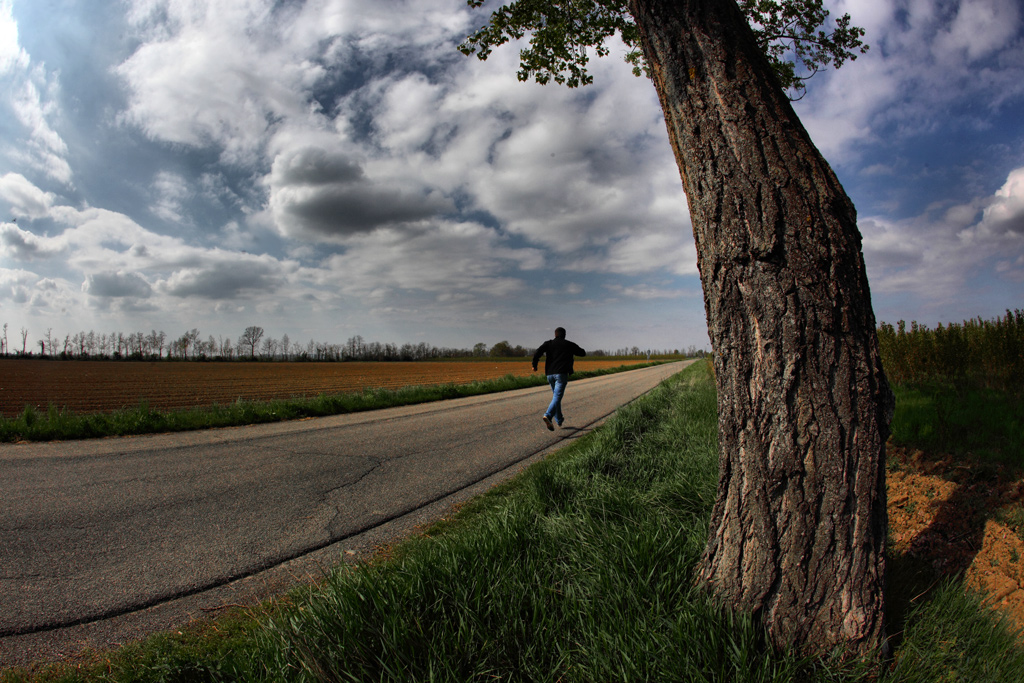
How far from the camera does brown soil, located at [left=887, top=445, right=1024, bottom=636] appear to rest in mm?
2521

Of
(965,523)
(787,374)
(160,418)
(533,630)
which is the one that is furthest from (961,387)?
(160,418)

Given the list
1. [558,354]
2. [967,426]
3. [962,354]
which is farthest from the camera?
[558,354]

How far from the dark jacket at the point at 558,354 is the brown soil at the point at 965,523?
598cm

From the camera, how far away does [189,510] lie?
14.7 ft

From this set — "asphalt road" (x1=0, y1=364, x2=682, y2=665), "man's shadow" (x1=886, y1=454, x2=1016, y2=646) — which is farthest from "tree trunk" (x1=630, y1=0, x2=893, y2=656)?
"asphalt road" (x1=0, y1=364, x2=682, y2=665)

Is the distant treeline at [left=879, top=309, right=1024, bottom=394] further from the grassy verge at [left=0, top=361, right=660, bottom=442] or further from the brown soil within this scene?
the grassy verge at [left=0, top=361, right=660, bottom=442]

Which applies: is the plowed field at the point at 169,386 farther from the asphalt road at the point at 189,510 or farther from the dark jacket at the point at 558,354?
the dark jacket at the point at 558,354

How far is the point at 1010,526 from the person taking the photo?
2.89 m

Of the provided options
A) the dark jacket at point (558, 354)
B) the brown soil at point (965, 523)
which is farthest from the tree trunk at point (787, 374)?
the dark jacket at point (558, 354)

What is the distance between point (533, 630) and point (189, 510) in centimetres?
422

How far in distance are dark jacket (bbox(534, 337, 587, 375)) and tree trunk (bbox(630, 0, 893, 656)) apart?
7340 mm

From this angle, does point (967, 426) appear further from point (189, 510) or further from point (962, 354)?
point (189, 510)

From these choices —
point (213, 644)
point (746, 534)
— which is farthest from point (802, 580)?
point (213, 644)

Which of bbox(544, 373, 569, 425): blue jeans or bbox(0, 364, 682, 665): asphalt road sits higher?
bbox(544, 373, 569, 425): blue jeans
